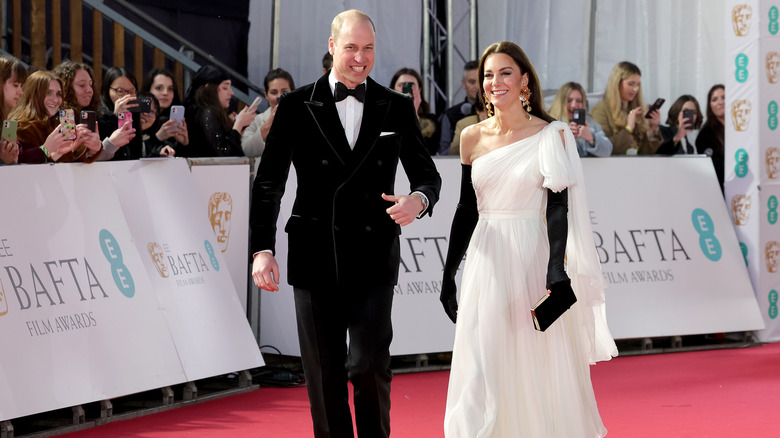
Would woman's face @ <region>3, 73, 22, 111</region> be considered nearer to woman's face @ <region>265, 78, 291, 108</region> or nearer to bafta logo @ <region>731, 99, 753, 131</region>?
woman's face @ <region>265, 78, 291, 108</region>

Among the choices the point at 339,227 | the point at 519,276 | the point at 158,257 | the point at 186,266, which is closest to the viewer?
the point at 339,227

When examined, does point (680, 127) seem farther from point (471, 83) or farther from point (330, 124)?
point (330, 124)

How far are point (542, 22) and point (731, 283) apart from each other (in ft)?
14.0

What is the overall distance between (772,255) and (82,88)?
18.9 feet

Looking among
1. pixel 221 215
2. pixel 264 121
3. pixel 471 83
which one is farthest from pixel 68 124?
pixel 471 83

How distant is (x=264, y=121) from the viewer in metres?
8.36

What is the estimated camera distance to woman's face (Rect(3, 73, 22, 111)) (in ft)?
21.2

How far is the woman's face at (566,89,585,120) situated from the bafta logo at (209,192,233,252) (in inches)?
118

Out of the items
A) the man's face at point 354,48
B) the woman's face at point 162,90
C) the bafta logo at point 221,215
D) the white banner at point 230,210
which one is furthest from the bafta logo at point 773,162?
the man's face at point 354,48

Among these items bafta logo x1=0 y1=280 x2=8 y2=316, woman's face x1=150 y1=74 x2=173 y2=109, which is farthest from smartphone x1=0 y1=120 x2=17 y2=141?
woman's face x1=150 y1=74 x2=173 y2=109

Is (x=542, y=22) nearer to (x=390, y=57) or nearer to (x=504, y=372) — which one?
(x=390, y=57)

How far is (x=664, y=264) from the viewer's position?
28.8 feet

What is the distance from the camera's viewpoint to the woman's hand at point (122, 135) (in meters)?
6.67

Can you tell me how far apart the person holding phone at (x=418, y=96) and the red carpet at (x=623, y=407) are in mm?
2166
